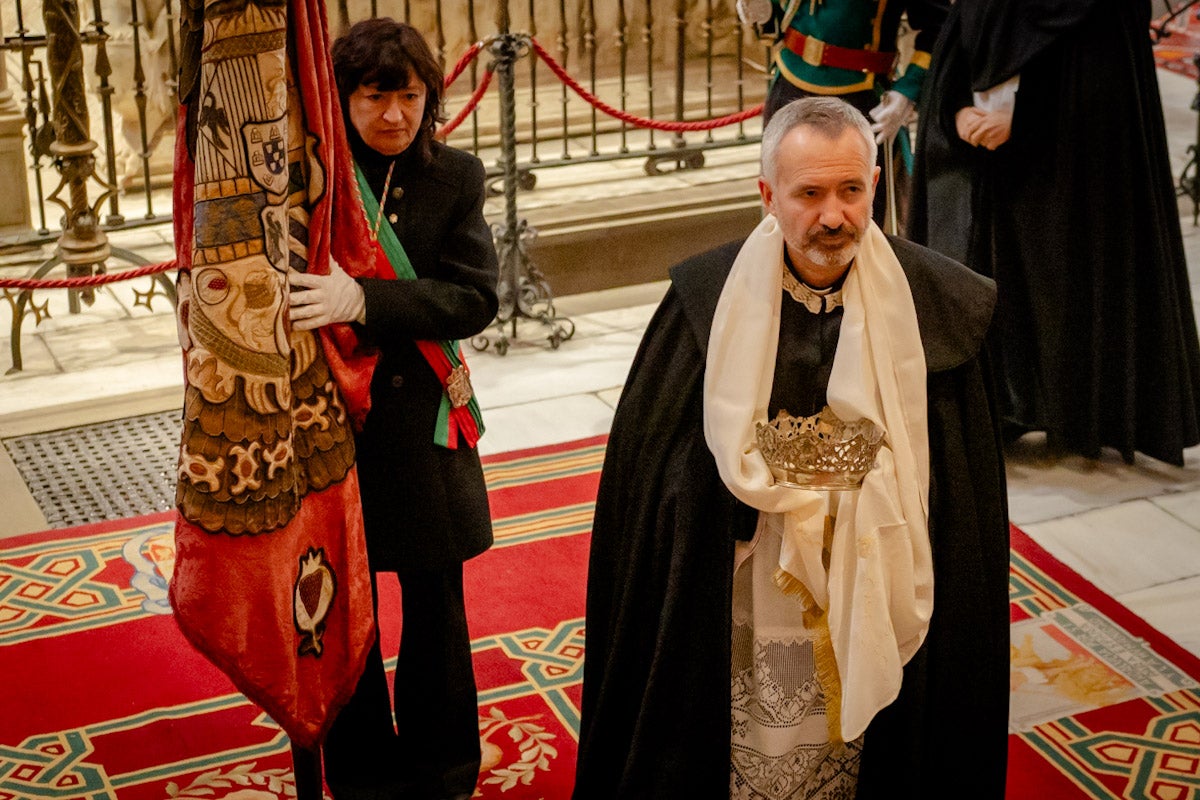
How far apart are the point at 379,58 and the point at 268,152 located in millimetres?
438

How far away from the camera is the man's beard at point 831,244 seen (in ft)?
9.67

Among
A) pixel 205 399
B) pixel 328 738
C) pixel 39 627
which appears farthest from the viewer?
pixel 39 627

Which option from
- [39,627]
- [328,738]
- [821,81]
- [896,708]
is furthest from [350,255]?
[821,81]

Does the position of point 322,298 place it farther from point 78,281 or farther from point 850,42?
point 78,281

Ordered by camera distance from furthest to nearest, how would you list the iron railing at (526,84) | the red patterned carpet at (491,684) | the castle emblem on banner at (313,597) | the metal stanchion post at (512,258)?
the iron railing at (526,84) < the metal stanchion post at (512,258) < the red patterned carpet at (491,684) < the castle emblem on banner at (313,597)

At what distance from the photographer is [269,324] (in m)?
2.78

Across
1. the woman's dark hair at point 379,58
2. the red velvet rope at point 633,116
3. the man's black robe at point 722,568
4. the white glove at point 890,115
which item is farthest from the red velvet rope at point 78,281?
the man's black robe at point 722,568

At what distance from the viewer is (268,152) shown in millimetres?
2699

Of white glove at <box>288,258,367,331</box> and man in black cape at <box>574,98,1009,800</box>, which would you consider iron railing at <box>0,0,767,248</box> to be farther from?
man in black cape at <box>574,98,1009,800</box>

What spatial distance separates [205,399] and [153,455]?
3.13 metres

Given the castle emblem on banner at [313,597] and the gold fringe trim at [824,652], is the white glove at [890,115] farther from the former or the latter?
the castle emblem on banner at [313,597]

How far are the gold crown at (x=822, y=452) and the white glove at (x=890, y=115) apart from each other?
9.08 ft

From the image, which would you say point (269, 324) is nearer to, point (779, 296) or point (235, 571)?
point (235, 571)

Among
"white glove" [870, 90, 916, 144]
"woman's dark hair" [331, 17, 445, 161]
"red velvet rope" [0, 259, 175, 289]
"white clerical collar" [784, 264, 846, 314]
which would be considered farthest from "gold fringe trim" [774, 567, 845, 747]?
"red velvet rope" [0, 259, 175, 289]
